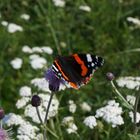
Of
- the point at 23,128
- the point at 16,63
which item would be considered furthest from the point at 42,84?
the point at 16,63

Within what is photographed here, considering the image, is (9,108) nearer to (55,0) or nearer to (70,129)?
(70,129)

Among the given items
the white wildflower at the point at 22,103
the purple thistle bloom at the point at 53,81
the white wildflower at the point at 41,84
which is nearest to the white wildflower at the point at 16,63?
the white wildflower at the point at 41,84

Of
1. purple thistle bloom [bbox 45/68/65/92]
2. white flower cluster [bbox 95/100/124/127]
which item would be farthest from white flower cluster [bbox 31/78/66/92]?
purple thistle bloom [bbox 45/68/65/92]

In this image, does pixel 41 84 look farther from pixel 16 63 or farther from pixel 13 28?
pixel 13 28

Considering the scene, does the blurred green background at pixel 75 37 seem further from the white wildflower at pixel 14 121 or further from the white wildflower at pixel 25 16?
the white wildflower at pixel 14 121

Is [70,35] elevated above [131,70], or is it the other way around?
[70,35]

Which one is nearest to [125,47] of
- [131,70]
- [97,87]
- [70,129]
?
[131,70]

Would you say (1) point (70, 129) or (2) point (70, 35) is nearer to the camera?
(1) point (70, 129)
